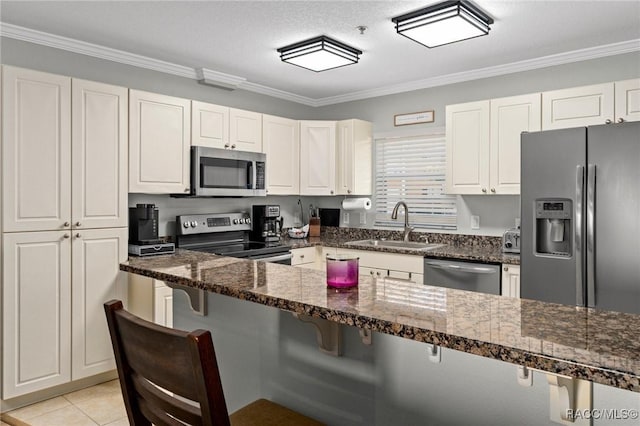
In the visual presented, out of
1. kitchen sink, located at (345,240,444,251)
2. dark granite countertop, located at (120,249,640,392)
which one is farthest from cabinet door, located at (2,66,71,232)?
kitchen sink, located at (345,240,444,251)

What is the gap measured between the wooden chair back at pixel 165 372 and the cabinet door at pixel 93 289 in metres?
2.13

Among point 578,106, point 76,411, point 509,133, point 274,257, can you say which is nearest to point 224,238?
point 274,257

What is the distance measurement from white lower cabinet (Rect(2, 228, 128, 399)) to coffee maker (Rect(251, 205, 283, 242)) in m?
1.36

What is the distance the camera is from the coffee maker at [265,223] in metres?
4.27

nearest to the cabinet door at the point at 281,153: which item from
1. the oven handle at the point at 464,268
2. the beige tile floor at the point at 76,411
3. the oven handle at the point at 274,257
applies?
the oven handle at the point at 274,257

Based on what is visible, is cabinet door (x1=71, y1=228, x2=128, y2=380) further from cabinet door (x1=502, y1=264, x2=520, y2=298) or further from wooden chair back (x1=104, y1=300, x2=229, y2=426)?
cabinet door (x1=502, y1=264, x2=520, y2=298)

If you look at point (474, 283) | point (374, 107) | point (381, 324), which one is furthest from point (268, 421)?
point (374, 107)

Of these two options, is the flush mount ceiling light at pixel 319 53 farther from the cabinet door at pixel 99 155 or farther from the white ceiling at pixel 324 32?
the cabinet door at pixel 99 155

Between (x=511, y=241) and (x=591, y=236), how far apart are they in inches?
37.1

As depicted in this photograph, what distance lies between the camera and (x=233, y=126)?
3.92 m

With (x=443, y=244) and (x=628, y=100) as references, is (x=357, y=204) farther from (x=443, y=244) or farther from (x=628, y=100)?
(x=628, y=100)

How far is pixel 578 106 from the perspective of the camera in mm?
3137

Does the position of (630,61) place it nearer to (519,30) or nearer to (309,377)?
(519,30)

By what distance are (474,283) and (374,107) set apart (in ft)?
7.16
